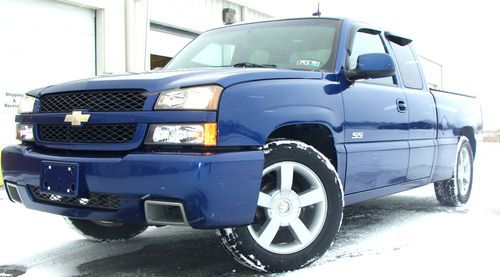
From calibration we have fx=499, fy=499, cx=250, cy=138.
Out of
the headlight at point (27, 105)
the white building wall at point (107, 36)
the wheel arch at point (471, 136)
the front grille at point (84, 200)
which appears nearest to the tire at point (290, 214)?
the front grille at point (84, 200)

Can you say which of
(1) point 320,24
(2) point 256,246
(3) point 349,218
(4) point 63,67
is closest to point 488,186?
(3) point 349,218

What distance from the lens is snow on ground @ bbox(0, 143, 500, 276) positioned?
3.02 meters

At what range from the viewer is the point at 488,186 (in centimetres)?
698

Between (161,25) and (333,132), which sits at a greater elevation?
(161,25)

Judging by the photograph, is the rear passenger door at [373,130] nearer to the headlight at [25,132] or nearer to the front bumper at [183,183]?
the front bumper at [183,183]

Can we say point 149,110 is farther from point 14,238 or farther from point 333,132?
point 14,238

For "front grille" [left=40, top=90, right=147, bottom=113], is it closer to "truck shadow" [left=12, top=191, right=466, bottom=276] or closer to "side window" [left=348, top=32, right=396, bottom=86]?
"truck shadow" [left=12, top=191, right=466, bottom=276]

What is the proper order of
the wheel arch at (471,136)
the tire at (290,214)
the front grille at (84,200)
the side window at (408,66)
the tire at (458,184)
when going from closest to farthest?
the front grille at (84,200) → the tire at (290,214) → the side window at (408,66) → the tire at (458,184) → the wheel arch at (471,136)

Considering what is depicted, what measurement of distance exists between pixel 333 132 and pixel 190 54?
1678 millimetres

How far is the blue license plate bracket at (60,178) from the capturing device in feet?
8.64

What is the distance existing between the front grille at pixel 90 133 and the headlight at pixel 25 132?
149 millimetres

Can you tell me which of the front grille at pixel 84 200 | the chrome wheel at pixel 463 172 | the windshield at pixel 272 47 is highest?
the windshield at pixel 272 47

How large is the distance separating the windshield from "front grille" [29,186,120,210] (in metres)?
1.38

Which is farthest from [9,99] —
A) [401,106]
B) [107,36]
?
[401,106]
